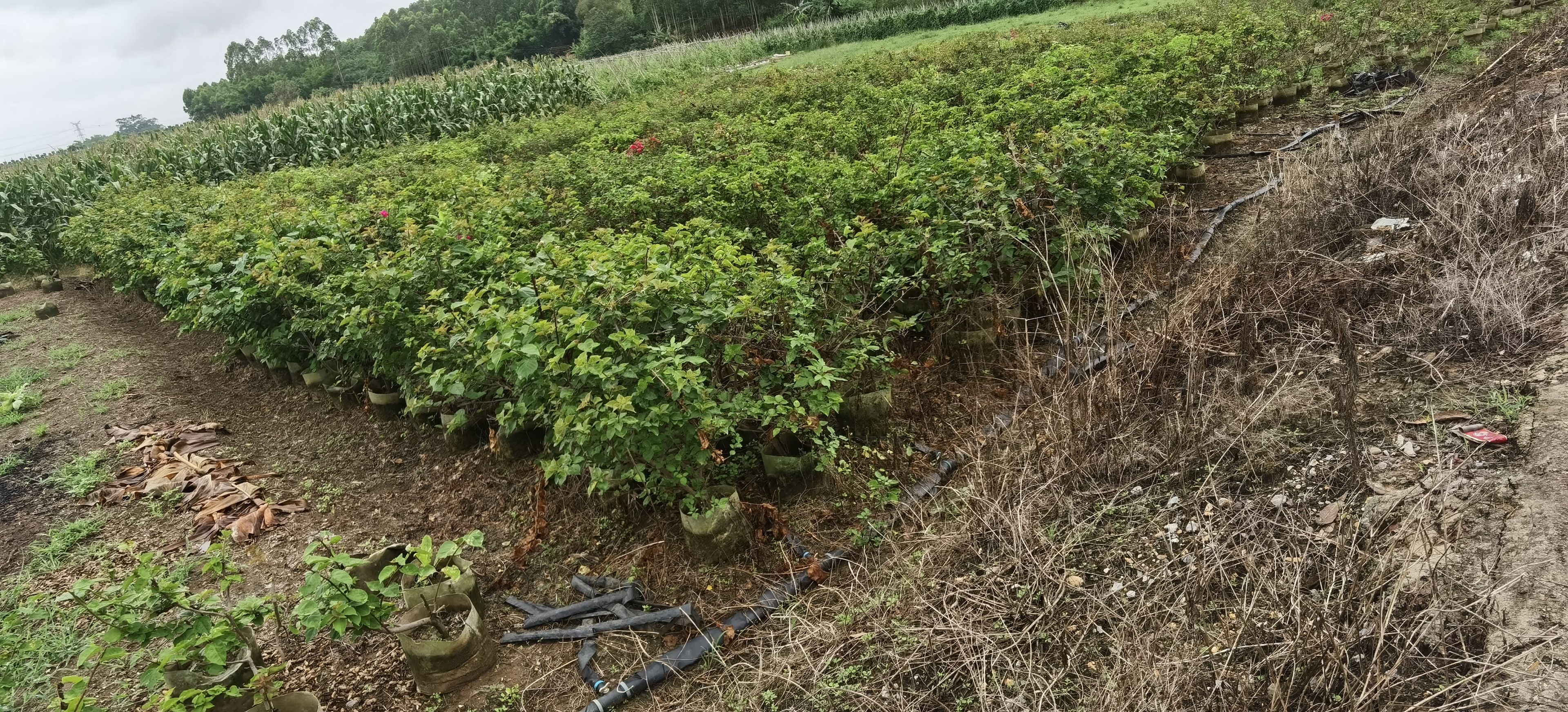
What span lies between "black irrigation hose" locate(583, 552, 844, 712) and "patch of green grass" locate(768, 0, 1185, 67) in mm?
15606

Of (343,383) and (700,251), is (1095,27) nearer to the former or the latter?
(700,251)

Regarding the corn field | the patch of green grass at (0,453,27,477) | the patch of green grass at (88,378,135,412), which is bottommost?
the patch of green grass at (0,453,27,477)

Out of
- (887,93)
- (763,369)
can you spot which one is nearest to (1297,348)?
(763,369)

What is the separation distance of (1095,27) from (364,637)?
14.0 m

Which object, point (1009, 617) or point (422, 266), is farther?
point (422, 266)

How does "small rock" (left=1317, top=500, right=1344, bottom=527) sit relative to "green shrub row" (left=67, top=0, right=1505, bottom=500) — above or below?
below

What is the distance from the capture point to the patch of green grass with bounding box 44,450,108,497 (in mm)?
4801

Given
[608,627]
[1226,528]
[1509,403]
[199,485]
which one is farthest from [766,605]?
[199,485]

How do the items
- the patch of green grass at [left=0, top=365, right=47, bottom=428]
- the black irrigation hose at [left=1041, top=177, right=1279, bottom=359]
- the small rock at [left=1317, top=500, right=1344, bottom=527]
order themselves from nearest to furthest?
the small rock at [left=1317, top=500, right=1344, bottom=527] → the black irrigation hose at [left=1041, top=177, right=1279, bottom=359] → the patch of green grass at [left=0, top=365, right=47, bottom=428]

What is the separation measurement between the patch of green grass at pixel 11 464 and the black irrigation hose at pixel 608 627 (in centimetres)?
438

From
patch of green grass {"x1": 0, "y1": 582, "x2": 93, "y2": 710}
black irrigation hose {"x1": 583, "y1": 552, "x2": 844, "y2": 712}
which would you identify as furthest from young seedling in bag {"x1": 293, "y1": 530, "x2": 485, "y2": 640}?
patch of green grass {"x1": 0, "y1": 582, "x2": 93, "y2": 710}

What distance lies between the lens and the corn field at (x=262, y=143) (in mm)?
12617

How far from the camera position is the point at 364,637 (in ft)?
10.8

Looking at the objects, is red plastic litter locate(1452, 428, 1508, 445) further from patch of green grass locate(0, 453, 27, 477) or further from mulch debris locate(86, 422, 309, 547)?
patch of green grass locate(0, 453, 27, 477)
